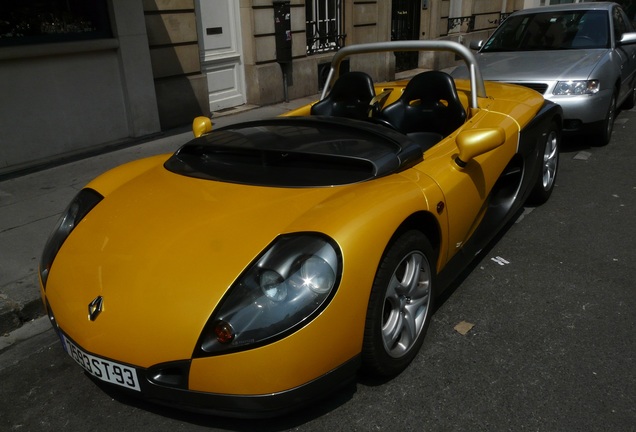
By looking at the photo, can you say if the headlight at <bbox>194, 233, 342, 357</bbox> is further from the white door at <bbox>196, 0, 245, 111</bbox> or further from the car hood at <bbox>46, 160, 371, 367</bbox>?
the white door at <bbox>196, 0, 245, 111</bbox>

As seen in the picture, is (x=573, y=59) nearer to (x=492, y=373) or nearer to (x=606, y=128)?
(x=606, y=128)

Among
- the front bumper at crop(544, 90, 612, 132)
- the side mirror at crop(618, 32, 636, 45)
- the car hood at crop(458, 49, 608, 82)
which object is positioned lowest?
the front bumper at crop(544, 90, 612, 132)

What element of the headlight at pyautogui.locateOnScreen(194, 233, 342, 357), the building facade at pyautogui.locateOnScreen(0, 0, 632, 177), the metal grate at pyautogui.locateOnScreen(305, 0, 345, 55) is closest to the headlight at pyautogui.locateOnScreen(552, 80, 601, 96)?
the headlight at pyautogui.locateOnScreen(194, 233, 342, 357)

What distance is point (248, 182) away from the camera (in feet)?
9.43

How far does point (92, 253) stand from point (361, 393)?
1.42 meters

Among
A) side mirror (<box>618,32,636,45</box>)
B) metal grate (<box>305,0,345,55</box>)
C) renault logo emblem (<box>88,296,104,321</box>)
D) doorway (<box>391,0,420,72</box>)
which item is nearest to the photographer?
renault logo emblem (<box>88,296,104,321</box>)

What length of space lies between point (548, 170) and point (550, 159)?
0.32 ft

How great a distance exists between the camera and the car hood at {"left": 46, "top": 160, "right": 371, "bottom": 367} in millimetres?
2150

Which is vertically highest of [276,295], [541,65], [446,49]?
[446,49]

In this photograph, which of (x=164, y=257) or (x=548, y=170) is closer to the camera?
(x=164, y=257)

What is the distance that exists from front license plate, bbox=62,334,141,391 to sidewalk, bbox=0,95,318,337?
1.49m

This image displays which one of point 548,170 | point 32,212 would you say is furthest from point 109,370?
point 548,170

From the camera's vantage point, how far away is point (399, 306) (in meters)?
2.64

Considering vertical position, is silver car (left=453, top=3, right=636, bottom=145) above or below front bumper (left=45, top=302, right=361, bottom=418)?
above
